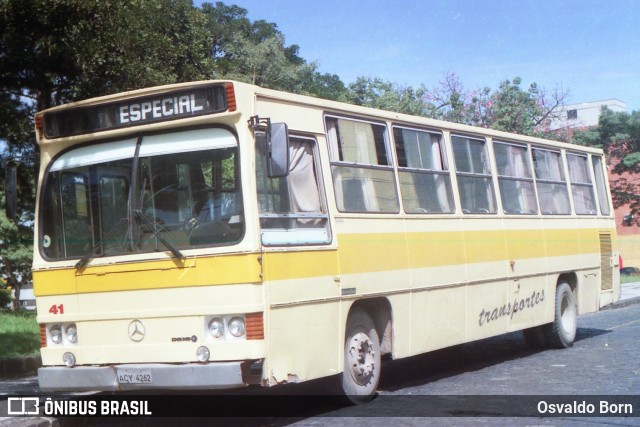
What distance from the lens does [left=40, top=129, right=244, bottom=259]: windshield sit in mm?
7988

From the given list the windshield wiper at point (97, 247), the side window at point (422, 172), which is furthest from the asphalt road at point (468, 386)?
the side window at point (422, 172)

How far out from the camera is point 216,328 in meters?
7.73

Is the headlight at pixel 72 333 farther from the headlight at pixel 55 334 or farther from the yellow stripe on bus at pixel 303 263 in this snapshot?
the yellow stripe on bus at pixel 303 263

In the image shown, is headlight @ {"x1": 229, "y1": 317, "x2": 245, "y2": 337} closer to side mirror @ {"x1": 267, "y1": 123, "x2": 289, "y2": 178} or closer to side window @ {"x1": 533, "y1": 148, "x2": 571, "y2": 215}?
side mirror @ {"x1": 267, "y1": 123, "x2": 289, "y2": 178}

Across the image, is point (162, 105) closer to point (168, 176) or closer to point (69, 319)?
point (168, 176)

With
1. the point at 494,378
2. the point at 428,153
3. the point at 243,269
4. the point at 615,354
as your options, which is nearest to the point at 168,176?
the point at 243,269

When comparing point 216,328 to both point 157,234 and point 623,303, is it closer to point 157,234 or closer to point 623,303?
point 157,234

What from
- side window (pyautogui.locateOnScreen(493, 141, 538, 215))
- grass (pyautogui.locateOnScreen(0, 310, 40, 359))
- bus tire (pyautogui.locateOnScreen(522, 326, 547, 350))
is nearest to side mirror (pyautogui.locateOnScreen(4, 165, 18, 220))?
grass (pyautogui.locateOnScreen(0, 310, 40, 359))

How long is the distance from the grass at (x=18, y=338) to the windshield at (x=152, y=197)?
551 centimetres

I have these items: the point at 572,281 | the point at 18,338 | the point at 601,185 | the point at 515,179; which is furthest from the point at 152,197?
the point at 601,185

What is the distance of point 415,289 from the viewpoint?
1031cm

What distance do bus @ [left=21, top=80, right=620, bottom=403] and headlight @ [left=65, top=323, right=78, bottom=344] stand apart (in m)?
0.03

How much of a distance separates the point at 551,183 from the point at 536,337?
2375mm

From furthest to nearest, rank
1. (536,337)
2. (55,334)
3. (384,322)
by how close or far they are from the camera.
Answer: (536,337)
(384,322)
(55,334)
